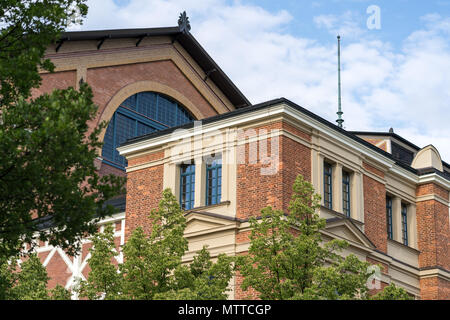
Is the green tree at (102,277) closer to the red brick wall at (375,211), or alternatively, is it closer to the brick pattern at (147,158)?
the brick pattern at (147,158)

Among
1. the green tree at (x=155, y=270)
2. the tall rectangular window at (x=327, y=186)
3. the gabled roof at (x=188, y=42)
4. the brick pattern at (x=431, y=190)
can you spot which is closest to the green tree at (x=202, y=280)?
the green tree at (x=155, y=270)

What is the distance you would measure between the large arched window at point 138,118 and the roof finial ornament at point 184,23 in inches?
146

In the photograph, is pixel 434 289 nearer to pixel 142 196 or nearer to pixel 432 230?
pixel 432 230

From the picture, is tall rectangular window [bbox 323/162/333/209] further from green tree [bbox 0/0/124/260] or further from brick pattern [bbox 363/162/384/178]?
green tree [bbox 0/0/124/260]

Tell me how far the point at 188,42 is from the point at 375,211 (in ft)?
61.6

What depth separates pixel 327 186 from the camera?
87.8ft

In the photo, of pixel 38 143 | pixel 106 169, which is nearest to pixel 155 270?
pixel 38 143

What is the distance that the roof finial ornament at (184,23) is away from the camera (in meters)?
43.0

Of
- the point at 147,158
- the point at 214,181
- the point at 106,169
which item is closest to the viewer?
the point at 214,181

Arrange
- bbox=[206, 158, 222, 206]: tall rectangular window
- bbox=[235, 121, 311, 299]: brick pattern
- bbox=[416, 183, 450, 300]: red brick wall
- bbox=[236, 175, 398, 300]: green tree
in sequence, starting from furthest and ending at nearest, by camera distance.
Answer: bbox=[416, 183, 450, 300]: red brick wall
bbox=[206, 158, 222, 206]: tall rectangular window
bbox=[235, 121, 311, 299]: brick pattern
bbox=[236, 175, 398, 300]: green tree

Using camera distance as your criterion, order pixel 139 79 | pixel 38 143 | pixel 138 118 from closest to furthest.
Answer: pixel 38 143 < pixel 138 118 < pixel 139 79

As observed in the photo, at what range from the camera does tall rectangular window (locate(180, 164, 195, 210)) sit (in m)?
26.9

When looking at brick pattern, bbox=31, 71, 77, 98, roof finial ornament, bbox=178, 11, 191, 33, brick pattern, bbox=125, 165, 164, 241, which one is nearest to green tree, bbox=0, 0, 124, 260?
brick pattern, bbox=125, 165, 164, 241

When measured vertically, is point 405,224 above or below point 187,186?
below
